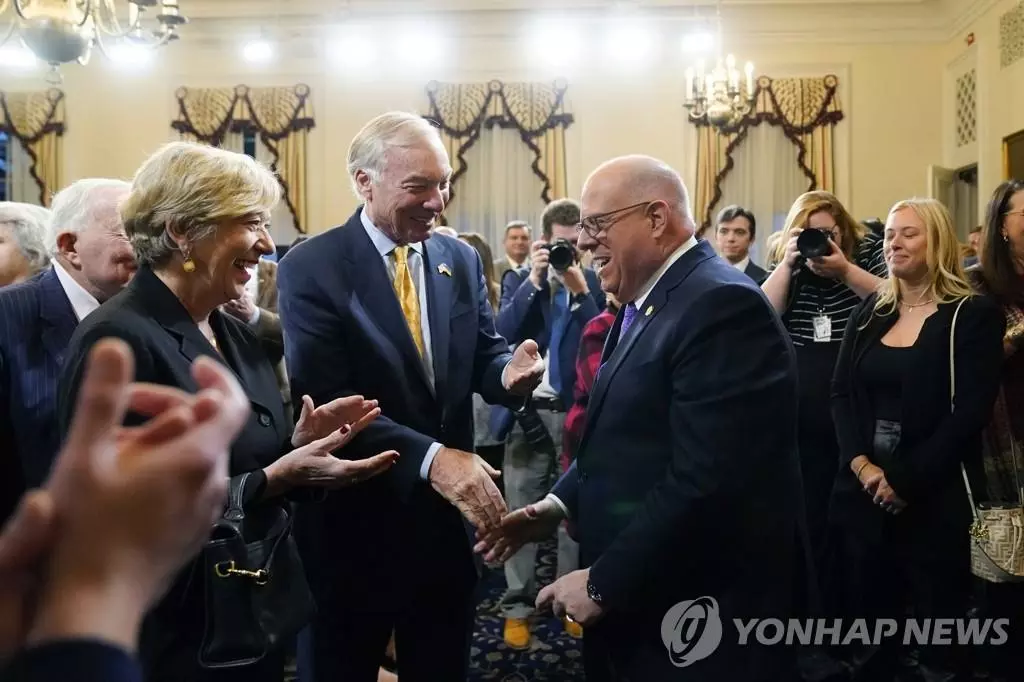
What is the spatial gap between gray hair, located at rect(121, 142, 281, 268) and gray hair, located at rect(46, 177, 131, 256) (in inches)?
13.4

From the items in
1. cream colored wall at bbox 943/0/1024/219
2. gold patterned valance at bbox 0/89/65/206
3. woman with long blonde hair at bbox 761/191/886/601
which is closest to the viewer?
woman with long blonde hair at bbox 761/191/886/601

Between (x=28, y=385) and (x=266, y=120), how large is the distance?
6.92m

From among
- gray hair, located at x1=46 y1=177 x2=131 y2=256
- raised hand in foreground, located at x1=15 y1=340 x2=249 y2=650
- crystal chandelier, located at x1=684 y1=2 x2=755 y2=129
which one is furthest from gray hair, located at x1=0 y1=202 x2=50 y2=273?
crystal chandelier, located at x1=684 y1=2 x2=755 y2=129

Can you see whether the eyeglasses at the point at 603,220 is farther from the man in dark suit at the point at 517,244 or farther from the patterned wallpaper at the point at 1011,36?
the patterned wallpaper at the point at 1011,36

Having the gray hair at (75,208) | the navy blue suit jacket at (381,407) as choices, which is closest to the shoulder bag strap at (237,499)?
the navy blue suit jacket at (381,407)

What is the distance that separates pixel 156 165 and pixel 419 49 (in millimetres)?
6793

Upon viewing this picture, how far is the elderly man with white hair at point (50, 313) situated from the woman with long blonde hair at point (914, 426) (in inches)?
81.0

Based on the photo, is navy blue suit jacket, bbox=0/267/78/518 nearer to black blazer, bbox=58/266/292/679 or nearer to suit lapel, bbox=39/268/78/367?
suit lapel, bbox=39/268/78/367

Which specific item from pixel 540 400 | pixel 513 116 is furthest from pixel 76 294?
pixel 513 116

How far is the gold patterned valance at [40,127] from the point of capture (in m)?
8.00

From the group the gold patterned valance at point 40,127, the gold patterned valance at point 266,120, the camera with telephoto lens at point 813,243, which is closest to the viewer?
the camera with telephoto lens at point 813,243

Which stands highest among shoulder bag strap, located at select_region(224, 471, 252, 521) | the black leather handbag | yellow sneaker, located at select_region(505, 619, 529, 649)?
shoulder bag strap, located at select_region(224, 471, 252, 521)

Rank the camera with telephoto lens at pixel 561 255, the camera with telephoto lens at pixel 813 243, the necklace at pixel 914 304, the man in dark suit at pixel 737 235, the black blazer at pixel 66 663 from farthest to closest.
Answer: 1. the man in dark suit at pixel 737 235
2. the camera with telephoto lens at pixel 561 255
3. the camera with telephoto lens at pixel 813 243
4. the necklace at pixel 914 304
5. the black blazer at pixel 66 663

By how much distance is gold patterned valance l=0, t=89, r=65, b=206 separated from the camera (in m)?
8.00
